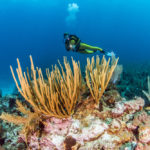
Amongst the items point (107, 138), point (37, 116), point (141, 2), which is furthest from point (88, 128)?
point (141, 2)

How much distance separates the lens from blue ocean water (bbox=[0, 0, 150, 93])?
90625 millimetres

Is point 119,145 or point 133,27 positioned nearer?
point 119,145

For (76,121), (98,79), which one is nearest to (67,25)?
(98,79)

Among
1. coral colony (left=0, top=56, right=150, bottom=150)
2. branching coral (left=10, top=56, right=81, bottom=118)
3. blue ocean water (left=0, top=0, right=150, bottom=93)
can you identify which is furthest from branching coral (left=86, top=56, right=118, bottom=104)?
blue ocean water (left=0, top=0, right=150, bottom=93)

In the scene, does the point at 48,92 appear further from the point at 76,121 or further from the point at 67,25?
the point at 67,25

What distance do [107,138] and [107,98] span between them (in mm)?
744

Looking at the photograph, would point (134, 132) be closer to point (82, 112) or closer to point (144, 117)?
point (144, 117)

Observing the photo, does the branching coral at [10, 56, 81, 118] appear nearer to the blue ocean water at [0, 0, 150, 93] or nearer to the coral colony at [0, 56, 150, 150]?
the coral colony at [0, 56, 150, 150]

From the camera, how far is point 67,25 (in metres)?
113

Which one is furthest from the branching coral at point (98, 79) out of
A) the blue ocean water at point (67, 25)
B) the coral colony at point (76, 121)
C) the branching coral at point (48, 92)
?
the blue ocean water at point (67, 25)

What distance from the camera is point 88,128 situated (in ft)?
6.37

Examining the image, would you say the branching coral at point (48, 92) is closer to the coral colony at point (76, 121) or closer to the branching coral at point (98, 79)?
the coral colony at point (76, 121)

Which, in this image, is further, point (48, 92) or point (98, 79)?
point (98, 79)

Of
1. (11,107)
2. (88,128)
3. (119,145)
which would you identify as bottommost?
(119,145)
